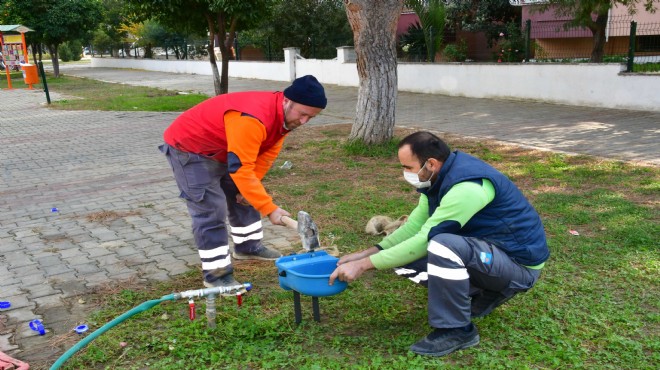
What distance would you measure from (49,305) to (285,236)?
6.50 feet

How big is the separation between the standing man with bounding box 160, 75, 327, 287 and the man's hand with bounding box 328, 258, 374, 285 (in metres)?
0.62

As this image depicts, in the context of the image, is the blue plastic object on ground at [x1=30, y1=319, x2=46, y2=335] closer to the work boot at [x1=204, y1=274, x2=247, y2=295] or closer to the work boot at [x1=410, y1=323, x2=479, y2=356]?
the work boot at [x1=204, y1=274, x2=247, y2=295]

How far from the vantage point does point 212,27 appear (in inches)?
481

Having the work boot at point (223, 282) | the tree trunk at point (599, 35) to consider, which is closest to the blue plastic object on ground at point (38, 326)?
the work boot at point (223, 282)

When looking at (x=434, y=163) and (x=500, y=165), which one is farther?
(x=500, y=165)

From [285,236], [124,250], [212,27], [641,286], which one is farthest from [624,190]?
[212,27]

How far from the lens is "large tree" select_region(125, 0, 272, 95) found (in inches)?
440

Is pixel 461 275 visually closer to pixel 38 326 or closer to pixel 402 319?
pixel 402 319

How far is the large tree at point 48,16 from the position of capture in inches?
1054

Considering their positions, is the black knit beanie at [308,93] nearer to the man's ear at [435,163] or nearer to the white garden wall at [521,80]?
the man's ear at [435,163]

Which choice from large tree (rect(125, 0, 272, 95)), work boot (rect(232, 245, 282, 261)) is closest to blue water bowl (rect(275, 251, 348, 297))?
work boot (rect(232, 245, 282, 261))

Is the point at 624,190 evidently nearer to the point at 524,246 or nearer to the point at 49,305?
the point at 524,246

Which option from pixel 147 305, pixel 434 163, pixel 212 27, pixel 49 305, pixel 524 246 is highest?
pixel 212 27

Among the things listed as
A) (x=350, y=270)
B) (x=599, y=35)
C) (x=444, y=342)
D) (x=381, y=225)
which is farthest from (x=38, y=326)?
(x=599, y=35)
